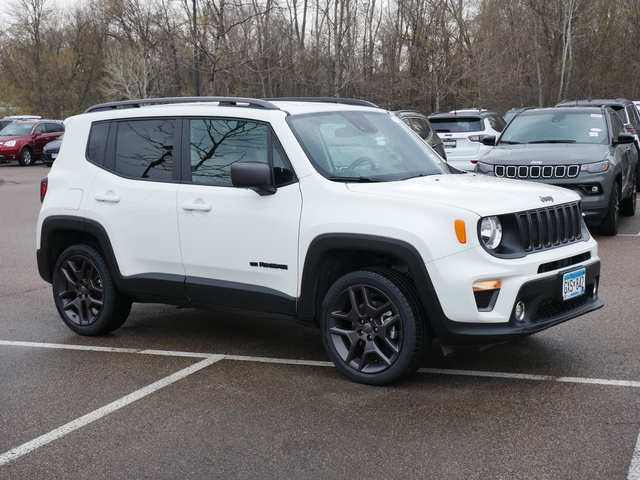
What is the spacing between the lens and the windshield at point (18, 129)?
1320 inches

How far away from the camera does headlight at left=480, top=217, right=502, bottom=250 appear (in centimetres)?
487

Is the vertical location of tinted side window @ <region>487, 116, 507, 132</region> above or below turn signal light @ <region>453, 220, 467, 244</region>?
above

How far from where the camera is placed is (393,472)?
386 cm

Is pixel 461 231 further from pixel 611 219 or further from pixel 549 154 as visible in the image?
pixel 611 219

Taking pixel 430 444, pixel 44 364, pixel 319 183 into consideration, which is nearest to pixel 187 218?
pixel 319 183

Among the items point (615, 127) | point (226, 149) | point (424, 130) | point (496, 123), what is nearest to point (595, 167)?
point (615, 127)

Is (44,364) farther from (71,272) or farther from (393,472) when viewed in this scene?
(393,472)

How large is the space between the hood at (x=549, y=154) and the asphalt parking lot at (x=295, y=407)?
13.4 feet

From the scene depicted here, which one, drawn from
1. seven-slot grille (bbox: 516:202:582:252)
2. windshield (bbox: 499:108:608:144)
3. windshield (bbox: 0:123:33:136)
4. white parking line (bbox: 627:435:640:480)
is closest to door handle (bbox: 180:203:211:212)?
seven-slot grille (bbox: 516:202:582:252)

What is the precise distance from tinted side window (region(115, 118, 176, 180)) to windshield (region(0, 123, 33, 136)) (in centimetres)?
2906

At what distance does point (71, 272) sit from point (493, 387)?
3553 millimetres

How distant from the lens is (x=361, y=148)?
18.8 ft

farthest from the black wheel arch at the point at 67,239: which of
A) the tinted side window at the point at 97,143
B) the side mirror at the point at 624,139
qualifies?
the side mirror at the point at 624,139

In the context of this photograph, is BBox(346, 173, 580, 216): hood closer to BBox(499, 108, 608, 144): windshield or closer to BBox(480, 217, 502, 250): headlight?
BBox(480, 217, 502, 250): headlight
